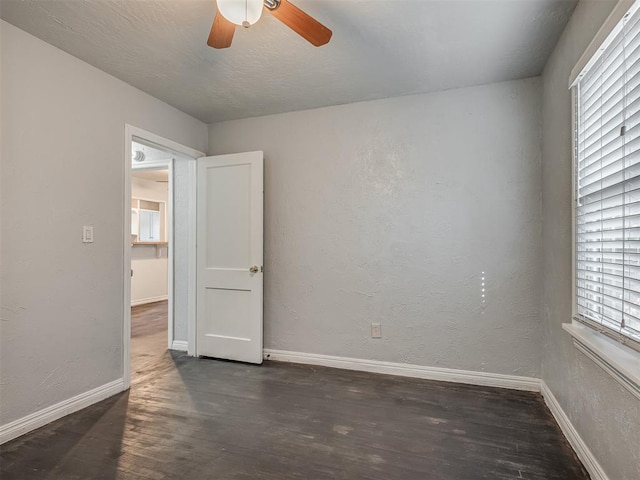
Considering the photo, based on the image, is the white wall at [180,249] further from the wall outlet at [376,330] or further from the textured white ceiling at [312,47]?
the wall outlet at [376,330]

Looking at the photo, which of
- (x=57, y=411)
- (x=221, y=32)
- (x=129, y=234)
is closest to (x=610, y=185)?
(x=221, y=32)

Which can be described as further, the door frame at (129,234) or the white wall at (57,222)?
the door frame at (129,234)

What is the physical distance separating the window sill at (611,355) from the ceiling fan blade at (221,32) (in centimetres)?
221

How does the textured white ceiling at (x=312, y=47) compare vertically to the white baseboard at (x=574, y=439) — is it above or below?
above

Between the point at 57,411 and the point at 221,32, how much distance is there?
2520 mm

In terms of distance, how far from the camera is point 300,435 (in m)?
2.12

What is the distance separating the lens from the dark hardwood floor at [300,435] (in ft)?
5.90

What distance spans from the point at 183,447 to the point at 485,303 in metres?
2.35

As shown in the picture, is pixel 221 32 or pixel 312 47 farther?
pixel 312 47

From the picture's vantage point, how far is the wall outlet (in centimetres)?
313

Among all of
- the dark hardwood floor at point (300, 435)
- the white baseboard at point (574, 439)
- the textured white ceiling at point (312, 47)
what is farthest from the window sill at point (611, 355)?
the textured white ceiling at point (312, 47)

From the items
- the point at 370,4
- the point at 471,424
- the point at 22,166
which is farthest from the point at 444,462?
the point at 22,166

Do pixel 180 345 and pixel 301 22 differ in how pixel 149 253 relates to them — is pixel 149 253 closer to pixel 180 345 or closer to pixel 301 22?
pixel 180 345

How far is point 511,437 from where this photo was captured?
2.08 m
